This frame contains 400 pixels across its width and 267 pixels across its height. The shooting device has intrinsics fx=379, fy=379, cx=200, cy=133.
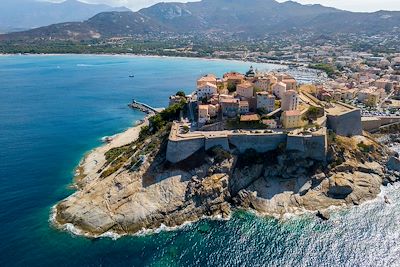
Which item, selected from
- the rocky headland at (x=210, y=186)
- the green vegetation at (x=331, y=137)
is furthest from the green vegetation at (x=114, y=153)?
the green vegetation at (x=331, y=137)

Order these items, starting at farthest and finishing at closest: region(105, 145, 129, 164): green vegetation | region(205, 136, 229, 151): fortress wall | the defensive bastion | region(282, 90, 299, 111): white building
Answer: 1. region(105, 145, 129, 164): green vegetation
2. region(282, 90, 299, 111): white building
3. region(205, 136, 229, 151): fortress wall
4. the defensive bastion

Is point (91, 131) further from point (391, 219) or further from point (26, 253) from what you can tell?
point (391, 219)

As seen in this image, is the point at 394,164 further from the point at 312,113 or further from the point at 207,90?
the point at 207,90

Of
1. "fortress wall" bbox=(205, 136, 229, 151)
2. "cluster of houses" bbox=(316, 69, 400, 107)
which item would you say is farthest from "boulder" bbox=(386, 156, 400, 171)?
"fortress wall" bbox=(205, 136, 229, 151)

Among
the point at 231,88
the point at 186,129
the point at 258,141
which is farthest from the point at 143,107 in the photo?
the point at 258,141

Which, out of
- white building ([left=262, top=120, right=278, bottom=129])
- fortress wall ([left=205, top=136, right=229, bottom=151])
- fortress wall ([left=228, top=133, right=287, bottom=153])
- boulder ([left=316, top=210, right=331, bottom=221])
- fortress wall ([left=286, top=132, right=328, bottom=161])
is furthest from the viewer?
white building ([left=262, top=120, right=278, bottom=129])

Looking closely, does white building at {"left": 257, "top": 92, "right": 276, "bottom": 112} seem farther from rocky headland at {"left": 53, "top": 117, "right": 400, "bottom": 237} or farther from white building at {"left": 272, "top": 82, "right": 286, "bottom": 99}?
rocky headland at {"left": 53, "top": 117, "right": 400, "bottom": 237}

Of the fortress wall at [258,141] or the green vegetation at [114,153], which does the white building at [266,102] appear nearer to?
the fortress wall at [258,141]
